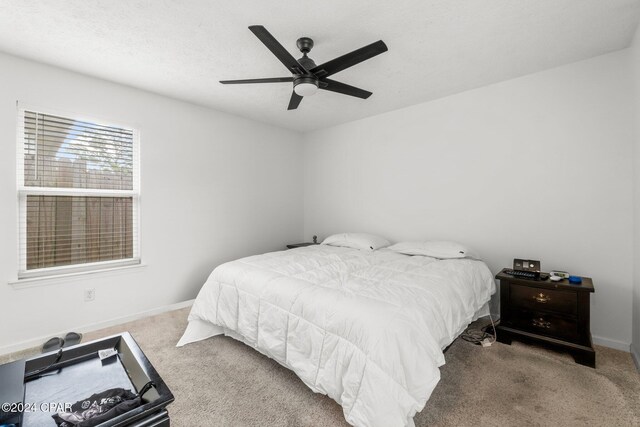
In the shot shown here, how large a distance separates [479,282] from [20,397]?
2.95m

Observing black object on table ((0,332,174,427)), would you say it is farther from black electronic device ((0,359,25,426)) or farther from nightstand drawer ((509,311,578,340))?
nightstand drawer ((509,311,578,340))

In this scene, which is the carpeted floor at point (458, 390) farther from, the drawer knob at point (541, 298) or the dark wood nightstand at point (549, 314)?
the drawer knob at point (541, 298)

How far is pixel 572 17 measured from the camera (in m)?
1.93

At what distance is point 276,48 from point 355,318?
1669 millimetres

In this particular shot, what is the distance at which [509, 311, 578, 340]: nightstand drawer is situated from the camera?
2.18 metres

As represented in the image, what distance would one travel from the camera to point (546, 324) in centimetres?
229

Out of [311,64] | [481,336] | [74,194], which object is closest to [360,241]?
[481,336]

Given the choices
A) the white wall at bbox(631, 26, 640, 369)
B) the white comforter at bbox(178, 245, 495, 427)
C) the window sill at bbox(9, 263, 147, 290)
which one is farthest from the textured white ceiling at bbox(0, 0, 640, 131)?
the window sill at bbox(9, 263, 147, 290)

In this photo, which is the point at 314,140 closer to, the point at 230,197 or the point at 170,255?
the point at 230,197

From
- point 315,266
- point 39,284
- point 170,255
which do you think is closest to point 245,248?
A: point 170,255

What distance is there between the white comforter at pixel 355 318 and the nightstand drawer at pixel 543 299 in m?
0.23

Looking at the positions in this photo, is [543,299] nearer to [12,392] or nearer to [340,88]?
[340,88]

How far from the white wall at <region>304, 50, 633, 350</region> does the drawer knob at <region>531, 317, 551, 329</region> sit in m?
0.58

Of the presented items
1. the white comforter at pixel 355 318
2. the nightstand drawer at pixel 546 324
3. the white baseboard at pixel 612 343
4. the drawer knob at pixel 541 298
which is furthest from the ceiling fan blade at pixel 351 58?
the white baseboard at pixel 612 343
